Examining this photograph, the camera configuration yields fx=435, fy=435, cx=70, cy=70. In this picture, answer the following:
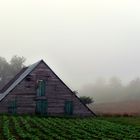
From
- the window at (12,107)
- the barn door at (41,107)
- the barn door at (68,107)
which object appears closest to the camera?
the window at (12,107)

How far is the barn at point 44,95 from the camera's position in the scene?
55.3 m

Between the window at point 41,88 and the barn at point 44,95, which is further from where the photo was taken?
the window at point 41,88

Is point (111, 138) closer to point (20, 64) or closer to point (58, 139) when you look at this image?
point (58, 139)

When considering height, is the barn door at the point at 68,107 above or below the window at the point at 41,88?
below

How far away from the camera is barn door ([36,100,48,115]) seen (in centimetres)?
5581

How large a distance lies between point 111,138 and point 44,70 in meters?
27.8

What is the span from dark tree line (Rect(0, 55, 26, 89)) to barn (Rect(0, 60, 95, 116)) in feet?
192

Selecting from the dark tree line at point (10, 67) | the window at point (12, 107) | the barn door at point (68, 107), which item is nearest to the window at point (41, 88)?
the barn door at point (68, 107)

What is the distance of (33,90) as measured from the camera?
56156 mm

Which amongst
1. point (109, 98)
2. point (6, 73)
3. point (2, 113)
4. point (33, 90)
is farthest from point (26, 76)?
point (6, 73)

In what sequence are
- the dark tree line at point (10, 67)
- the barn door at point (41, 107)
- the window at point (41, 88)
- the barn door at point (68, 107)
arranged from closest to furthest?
the barn door at point (41, 107)
the window at point (41, 88)
the barn door at point (68, 107)
the dark tree line at point (10, 67)

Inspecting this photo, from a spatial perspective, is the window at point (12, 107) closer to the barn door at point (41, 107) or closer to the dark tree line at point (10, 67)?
the barn door at point (41, 107)

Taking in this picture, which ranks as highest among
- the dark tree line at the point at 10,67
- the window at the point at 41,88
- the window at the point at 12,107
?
the dark tree line at the point at 10,67

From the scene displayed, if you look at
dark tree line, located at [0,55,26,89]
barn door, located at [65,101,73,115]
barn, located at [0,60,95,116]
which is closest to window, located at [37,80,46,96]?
barn, located at [0,60,95,116]
